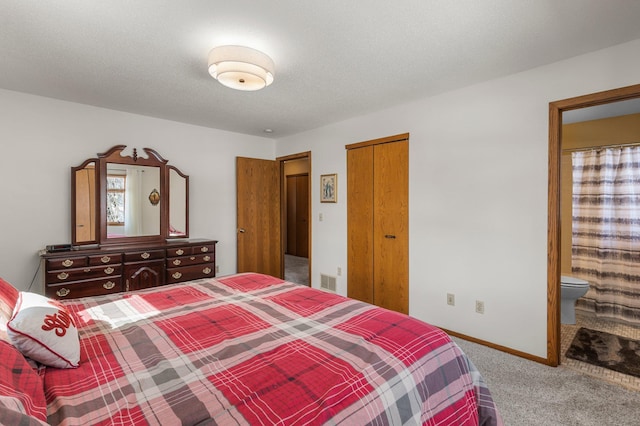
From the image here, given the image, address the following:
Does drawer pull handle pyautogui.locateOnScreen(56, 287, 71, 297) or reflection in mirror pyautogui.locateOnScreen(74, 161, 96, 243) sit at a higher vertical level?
reflection in mirror pyautogui.locateOnScreen(74, 161, 96, 243)

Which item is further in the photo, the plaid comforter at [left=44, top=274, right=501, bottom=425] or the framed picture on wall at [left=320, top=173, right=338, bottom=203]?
the framed picture on wall at [left=320, top=173, right=338, bottom=203]

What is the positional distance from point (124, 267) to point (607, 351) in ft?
15.5

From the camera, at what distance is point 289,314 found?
5.61ft

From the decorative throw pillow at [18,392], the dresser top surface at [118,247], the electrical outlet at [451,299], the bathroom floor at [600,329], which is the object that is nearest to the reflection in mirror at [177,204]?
the dresser top surface at [118,247]

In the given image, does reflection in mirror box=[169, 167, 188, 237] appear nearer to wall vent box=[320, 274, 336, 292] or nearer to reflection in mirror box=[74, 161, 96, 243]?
reflection in mirror box=[74, 161, 96, 243]

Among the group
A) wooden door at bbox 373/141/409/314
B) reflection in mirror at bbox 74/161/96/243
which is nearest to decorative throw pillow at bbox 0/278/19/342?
reflection in mirror at bbox 74/161/96/243

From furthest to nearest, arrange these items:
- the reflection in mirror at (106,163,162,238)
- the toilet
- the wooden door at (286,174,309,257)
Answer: the wooden door at (286,174,309,257), the reflection in mirror at (106,163,162,238), the toilet

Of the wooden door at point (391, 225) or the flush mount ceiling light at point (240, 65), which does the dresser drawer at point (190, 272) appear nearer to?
the wooden door at point (391, 225)

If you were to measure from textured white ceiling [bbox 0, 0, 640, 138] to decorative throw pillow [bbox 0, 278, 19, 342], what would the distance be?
157 centimetres

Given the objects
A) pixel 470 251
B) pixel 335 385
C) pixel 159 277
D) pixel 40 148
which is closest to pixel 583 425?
pixel 470 251

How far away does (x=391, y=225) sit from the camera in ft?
11.6

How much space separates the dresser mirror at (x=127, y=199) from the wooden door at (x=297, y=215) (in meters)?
3.61

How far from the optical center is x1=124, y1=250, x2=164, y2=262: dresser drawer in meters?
3.38

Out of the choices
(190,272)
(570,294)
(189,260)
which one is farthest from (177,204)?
(570,294)
